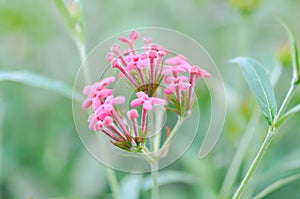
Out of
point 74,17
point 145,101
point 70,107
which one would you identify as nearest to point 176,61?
point 145,101

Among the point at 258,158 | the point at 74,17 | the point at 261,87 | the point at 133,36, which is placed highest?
the point at 74,17

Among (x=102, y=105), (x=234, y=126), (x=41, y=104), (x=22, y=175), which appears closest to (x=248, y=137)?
(x=234, y=126)

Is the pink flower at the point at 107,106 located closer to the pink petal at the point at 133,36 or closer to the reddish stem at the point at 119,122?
the reddish stem at the point at 119,122

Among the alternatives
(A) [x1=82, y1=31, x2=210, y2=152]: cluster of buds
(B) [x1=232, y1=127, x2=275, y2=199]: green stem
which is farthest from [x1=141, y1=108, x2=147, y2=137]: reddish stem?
(B) [x1=232, y1=127, x2=275, y2=199]: green stem

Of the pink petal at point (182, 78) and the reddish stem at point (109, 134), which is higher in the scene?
Result: the pink petal at point (182, 78)

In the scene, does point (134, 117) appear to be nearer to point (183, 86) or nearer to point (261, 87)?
point (183, 86)

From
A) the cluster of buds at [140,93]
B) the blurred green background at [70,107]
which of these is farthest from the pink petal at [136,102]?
the blurred green background at [70,107]

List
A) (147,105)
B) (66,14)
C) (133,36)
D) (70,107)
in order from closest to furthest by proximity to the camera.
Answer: (147,105)
(133,36)
(66,14)
(70,107)
